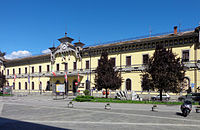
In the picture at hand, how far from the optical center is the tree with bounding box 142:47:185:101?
21.3 metres

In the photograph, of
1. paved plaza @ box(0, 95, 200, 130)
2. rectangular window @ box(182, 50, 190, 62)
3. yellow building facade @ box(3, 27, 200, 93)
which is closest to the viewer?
paved plaza @ box(0, 95, 200, 130)

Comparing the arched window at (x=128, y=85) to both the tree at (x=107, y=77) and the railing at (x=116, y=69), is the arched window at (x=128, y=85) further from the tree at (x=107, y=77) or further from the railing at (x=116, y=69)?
the tree at (x=107, y=77)

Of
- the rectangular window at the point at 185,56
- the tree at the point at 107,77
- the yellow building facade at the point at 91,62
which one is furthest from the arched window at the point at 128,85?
the rectangular window at the point at 185,56

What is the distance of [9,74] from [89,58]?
1207 inches

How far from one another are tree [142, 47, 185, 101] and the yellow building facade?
2.62 m

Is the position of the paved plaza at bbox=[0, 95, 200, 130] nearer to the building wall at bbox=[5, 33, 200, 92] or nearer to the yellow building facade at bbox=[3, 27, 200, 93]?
the building wall at bbox=[5, 33, 200, 92]

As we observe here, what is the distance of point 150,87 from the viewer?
22.5m

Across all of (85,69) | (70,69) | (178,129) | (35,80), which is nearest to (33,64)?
(35,80)

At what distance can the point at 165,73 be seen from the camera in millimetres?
21547

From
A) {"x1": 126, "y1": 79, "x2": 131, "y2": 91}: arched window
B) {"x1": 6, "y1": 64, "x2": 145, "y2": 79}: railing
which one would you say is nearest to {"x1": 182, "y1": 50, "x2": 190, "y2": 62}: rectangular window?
{"x1": 6, "y1": 64, "x2": 145, "y2": 79}: railing

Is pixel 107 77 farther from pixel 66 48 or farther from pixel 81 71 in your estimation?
pixel 66 48

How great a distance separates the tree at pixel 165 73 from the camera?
837 inches

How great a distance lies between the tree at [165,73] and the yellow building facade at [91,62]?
262 centimetres

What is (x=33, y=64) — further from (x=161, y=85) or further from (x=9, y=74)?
(x=161, y=85)
